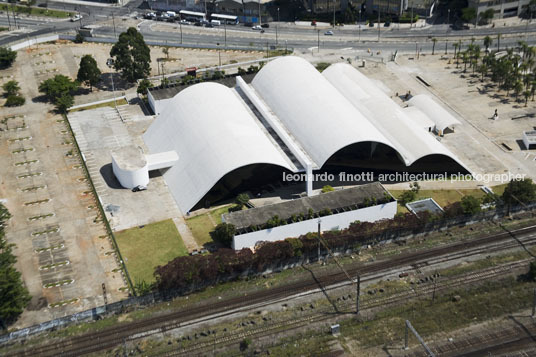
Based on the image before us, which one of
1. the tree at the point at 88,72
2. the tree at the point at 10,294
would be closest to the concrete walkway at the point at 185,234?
the tree at the point at 10,294

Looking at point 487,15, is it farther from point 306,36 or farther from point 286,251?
point 286,251

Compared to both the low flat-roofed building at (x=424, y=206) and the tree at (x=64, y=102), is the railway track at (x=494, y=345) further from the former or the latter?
the tree at (x=64, y=102)

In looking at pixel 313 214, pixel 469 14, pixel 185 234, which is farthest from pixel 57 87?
pixel 469 14

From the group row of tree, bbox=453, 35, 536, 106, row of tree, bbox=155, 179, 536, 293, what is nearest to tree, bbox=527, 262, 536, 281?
row of tree, bbox=155, 179, 536, 293

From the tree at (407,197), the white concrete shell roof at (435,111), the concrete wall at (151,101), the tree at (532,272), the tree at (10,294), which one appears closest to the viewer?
the tree at (10,294)

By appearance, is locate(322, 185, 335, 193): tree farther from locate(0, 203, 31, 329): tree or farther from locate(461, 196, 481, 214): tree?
locate(0, 203, 31, 329): tree

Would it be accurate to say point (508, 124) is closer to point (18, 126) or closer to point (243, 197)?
point (243, 197)
